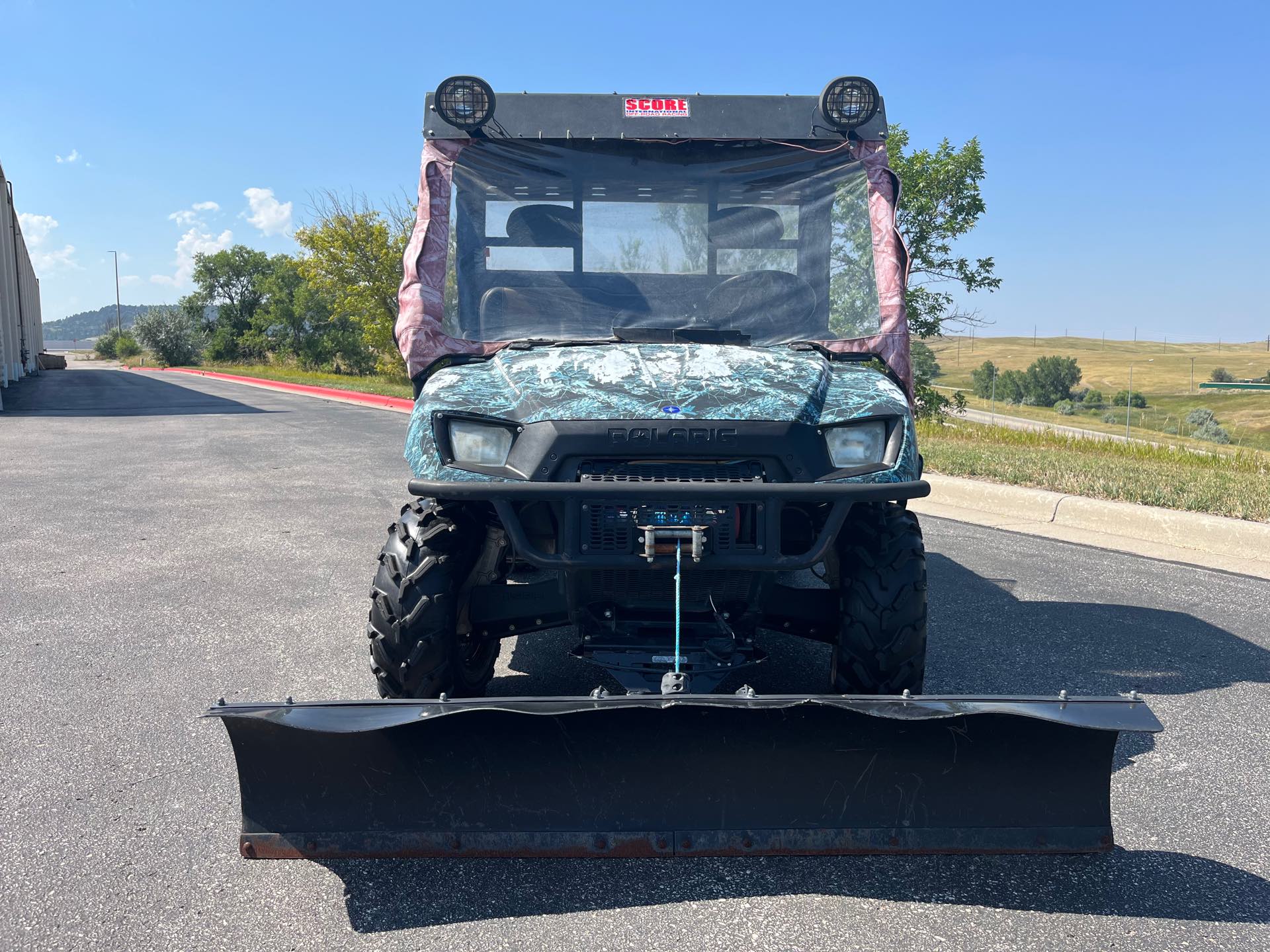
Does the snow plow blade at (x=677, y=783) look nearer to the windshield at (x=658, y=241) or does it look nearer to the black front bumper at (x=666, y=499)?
the black front bumper at (x=666, y=499)

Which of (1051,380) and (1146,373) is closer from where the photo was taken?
(1051,380)

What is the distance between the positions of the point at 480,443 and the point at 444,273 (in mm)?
1168

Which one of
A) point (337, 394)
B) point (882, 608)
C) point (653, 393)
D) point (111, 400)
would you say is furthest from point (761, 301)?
point (111, 400)

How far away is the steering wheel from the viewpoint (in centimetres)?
409

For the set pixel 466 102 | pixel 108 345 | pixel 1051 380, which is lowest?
pixel 1051 380

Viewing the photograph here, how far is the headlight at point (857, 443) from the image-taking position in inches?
125

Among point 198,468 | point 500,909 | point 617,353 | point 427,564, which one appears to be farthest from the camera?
point 198,468

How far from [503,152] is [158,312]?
243 feet

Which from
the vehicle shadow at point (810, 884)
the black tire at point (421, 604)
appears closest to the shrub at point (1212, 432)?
the vehicle shadow at point (810, 884)

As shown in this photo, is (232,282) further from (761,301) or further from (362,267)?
(761,301)

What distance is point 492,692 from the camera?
411cm

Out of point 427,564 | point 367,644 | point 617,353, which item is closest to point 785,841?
point 427,564

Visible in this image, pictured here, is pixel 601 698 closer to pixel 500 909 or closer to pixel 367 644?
pixel 500 909

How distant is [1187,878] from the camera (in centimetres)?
271
